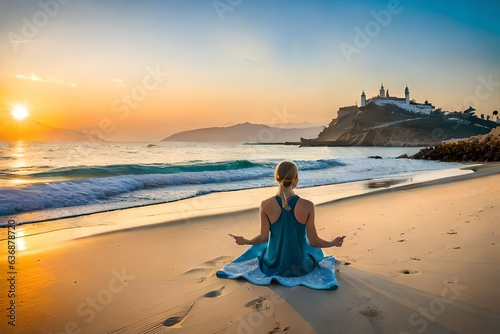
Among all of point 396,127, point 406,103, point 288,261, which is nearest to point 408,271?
point 288,261

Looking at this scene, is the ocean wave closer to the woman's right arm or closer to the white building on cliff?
the woman's right arm

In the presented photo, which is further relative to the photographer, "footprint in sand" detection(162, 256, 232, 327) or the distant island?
the distant island

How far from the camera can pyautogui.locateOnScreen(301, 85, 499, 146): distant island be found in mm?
124875

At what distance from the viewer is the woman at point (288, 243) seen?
3.70 metres

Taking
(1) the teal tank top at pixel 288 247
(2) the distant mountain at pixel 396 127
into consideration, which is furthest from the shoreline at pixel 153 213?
(2) the distant mountain at pixel 396 127

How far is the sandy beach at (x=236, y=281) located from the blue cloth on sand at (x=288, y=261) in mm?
164

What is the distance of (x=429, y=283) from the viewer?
3.56 m

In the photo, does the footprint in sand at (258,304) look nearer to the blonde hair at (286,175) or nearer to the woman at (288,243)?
the woman at (288,243)

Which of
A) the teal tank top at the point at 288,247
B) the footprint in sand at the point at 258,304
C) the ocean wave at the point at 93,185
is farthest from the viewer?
the ocean wave at the point at 93,185

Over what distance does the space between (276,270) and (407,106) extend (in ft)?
576

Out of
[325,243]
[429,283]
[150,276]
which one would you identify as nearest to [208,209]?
[150,276]

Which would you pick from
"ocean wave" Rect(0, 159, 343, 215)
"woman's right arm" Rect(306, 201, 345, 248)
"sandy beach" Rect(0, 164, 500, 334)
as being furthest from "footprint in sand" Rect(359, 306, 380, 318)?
"ocean wave" Rect(0, 159, 343, 215)

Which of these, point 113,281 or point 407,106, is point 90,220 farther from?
point 407,106

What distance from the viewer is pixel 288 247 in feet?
12.6
